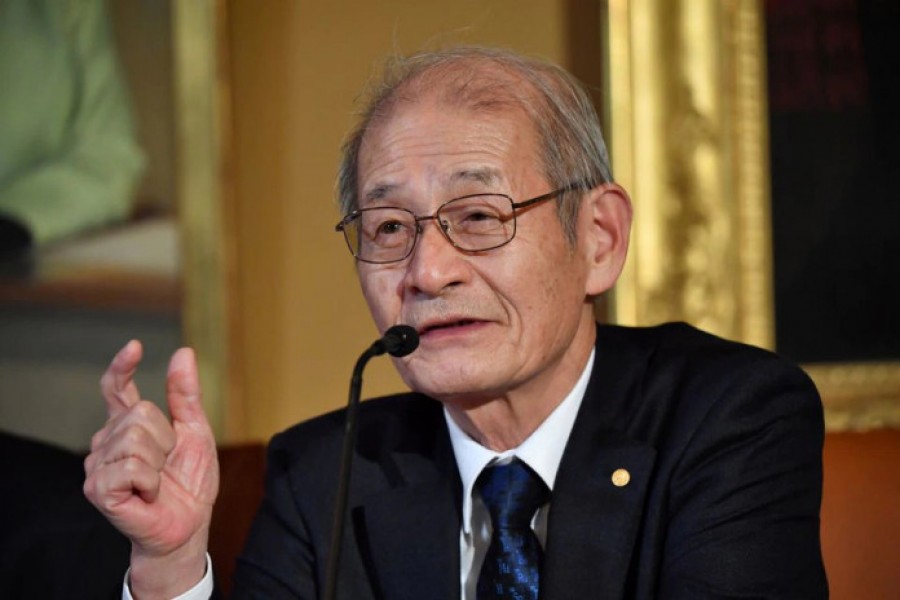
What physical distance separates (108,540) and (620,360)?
1033 millimetres

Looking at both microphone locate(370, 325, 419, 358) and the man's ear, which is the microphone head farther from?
the man's ear

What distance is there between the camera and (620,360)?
6.80 feet

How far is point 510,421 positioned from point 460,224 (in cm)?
33

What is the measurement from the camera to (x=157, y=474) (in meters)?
1.74

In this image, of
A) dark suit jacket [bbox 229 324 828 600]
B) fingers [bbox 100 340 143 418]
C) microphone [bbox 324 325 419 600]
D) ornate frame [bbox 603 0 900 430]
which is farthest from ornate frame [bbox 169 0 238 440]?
microphone [bbox 324 325 419 600]

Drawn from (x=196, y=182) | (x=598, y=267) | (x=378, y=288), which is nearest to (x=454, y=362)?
(x=378, y=288)

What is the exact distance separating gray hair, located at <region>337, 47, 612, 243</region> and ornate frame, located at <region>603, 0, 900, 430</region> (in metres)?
0.86

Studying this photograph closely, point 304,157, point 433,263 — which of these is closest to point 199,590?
point 433,263

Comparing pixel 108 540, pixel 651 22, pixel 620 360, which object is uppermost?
pixel 651 22

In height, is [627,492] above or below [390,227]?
below

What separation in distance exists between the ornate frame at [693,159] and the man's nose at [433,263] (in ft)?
3.59

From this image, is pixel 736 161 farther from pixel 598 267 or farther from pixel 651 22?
pixel 598 267

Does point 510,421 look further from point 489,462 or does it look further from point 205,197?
point 205,197

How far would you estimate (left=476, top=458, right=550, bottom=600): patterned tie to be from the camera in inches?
74.5
